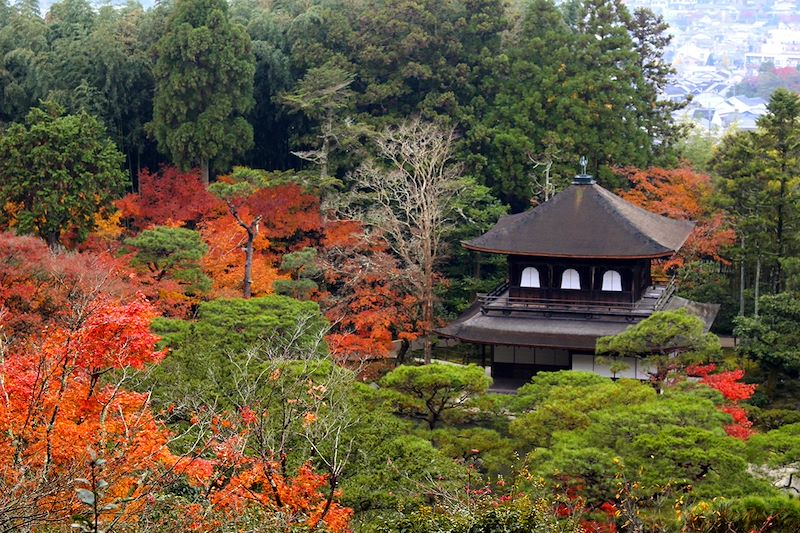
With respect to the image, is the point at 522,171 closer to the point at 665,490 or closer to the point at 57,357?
the point at 665,490

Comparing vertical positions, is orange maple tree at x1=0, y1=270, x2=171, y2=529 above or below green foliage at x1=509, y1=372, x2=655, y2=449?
above

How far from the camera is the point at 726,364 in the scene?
2758 cm

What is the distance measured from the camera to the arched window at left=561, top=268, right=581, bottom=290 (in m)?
29.5

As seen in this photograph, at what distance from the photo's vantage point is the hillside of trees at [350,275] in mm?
14586

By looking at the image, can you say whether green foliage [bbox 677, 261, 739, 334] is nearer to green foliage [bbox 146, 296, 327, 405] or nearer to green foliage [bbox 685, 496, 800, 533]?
green foliage [bbox 146, 296, 327, 405]

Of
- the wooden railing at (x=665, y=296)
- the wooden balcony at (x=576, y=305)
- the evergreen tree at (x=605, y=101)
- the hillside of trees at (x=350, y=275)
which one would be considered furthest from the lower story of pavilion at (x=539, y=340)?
the evergreen tree at (x=605, y=101)

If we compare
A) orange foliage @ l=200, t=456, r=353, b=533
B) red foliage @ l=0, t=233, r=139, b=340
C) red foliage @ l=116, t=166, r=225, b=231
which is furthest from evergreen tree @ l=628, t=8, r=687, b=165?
orange foliage @ l=200, t=456, r=353, b=533

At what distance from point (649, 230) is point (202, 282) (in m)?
11.0

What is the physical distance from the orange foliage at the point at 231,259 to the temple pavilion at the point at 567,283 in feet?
17.9

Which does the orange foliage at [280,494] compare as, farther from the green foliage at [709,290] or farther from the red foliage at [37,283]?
the green foliage at [709,290]

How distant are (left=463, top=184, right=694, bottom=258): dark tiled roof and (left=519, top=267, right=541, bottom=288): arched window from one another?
2.51ft

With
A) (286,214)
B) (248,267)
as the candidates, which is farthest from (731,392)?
(286,214)

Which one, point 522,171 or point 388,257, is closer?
point 388,257

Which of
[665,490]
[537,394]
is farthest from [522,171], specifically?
[665,490]
